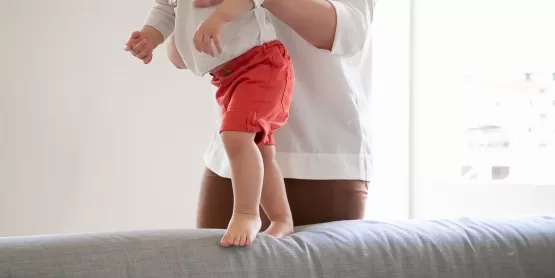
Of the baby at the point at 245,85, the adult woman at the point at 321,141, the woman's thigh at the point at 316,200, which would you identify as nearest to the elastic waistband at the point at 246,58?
the baby at the point at 245,85

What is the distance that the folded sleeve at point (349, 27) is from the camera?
1.10 m

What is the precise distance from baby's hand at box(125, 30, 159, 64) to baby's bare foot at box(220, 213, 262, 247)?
1.11 ft

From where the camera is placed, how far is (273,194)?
1.13 meters

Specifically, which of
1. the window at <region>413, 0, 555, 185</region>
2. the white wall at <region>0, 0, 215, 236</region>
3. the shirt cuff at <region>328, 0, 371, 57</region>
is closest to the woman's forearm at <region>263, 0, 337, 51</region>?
the shirt cuff at <region>328, 0, 371, 57</region>

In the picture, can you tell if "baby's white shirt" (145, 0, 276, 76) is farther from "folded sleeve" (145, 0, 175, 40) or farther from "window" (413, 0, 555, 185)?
"window" (413, 0, 555, 185)

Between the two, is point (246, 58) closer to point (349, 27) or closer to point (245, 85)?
point (245, 85)

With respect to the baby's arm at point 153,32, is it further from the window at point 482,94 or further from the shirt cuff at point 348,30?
the window at point 482,94

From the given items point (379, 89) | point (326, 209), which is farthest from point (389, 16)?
point (326, 209)

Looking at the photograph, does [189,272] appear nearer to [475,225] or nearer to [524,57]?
[475,225]

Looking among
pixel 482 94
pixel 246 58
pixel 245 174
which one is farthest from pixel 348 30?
pixel 482 94

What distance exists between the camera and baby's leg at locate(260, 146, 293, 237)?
1.12 metres

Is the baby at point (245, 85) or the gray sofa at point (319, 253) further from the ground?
the baby at point (245, 85)

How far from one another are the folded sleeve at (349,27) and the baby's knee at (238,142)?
202mm

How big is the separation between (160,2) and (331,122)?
1.20 feet
